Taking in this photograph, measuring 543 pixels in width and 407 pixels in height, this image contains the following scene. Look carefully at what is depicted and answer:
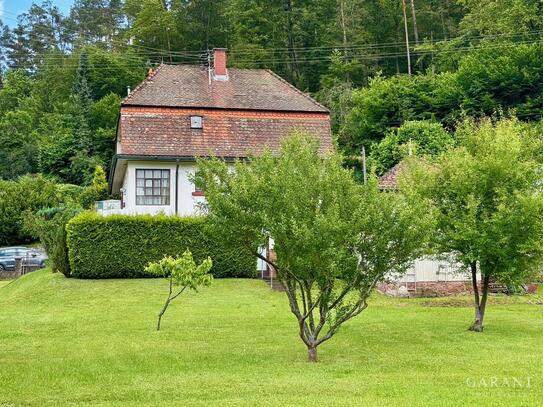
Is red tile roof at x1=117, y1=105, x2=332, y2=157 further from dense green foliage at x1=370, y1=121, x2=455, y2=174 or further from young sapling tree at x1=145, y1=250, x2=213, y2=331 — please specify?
young sapling tree at x1=145, y1=250, x2=213, y2=331

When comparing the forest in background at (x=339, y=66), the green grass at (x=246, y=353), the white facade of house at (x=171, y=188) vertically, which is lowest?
the green grass at (x=246, y=353)

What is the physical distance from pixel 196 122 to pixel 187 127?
1.89 ft

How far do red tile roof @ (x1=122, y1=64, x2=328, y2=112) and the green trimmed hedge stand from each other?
7.11 metres

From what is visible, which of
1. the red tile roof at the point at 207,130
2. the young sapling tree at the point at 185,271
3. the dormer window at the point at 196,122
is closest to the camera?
the young sapling tree at the point at 185,271

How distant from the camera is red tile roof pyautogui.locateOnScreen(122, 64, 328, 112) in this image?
3142cm

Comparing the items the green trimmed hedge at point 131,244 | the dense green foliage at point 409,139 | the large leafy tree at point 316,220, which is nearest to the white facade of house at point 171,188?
the green trimmed hedge at point 131,244

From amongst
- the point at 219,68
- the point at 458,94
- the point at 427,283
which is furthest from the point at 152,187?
the point at 458,94

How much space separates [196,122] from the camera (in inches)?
1220

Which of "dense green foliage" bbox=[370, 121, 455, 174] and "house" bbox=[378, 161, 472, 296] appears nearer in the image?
"house" bbox=[378, 161, 472, 296]

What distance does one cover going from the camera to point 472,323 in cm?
1809

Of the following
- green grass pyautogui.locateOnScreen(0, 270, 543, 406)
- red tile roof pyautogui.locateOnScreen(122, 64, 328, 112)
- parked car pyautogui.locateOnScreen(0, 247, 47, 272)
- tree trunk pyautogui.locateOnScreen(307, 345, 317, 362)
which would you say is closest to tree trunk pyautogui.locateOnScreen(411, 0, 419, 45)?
red tile roof pyautogui.locateOnScreen(122, 64, 328, 112)

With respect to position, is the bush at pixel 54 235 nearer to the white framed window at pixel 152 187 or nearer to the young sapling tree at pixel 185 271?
the white framed window at pixel 152 187

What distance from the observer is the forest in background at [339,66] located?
43531 millimetres

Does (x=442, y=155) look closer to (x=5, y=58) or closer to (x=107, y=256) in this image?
(x=107, y=256)
